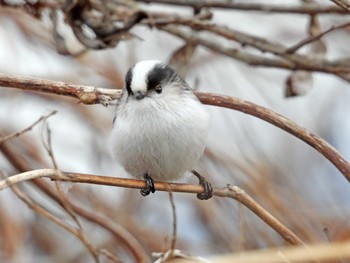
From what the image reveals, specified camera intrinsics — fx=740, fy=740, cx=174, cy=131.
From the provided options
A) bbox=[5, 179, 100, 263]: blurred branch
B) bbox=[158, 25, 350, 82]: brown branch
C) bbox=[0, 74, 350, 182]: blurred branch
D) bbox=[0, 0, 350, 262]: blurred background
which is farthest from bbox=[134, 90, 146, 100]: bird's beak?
bbox=[0, 0, 350, 262]: blurred background

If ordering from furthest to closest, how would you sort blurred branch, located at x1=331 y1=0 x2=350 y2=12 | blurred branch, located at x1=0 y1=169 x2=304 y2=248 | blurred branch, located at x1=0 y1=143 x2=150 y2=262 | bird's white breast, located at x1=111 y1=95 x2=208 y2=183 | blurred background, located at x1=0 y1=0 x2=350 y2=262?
blurred background, located at x1=0 y1=0 x2=350 y2=262, blurred branch, located at x1=0 y1=143 x2=150 y2=262, bird's white breast, located at x1=111 y1=95 x2=208 y2=183, blurred branch, located at x1=331 y1=0 x2=350 y2=12, blurred branch, located at x1=0 y1=169 x2=304 y2=248

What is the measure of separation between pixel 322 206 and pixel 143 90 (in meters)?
0.97

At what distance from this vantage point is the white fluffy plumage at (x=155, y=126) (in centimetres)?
109

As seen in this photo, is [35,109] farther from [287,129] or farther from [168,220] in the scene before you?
[287,129]

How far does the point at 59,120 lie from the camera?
205 centimetres

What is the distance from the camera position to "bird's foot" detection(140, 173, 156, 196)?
104 cm

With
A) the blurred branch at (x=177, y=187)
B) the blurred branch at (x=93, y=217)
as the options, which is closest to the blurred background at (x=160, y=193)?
the blurred branch at (x=93, y=217)

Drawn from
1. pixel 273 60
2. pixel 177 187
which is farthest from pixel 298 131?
pixel 273 60

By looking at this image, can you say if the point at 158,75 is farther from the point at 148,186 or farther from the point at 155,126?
the point at 148,186

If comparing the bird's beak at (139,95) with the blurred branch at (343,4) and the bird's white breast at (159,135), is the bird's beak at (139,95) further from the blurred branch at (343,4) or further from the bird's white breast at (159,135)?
the blurred branch at (343,4)

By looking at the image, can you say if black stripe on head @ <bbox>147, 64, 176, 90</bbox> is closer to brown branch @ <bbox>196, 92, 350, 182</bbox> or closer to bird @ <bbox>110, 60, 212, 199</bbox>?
bird @ <bbox>110, 60, 212, 199</bbox>

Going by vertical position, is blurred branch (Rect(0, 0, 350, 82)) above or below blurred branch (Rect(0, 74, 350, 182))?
above

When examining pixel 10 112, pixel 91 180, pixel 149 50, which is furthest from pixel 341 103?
pixel 91 180

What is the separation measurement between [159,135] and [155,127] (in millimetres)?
13
